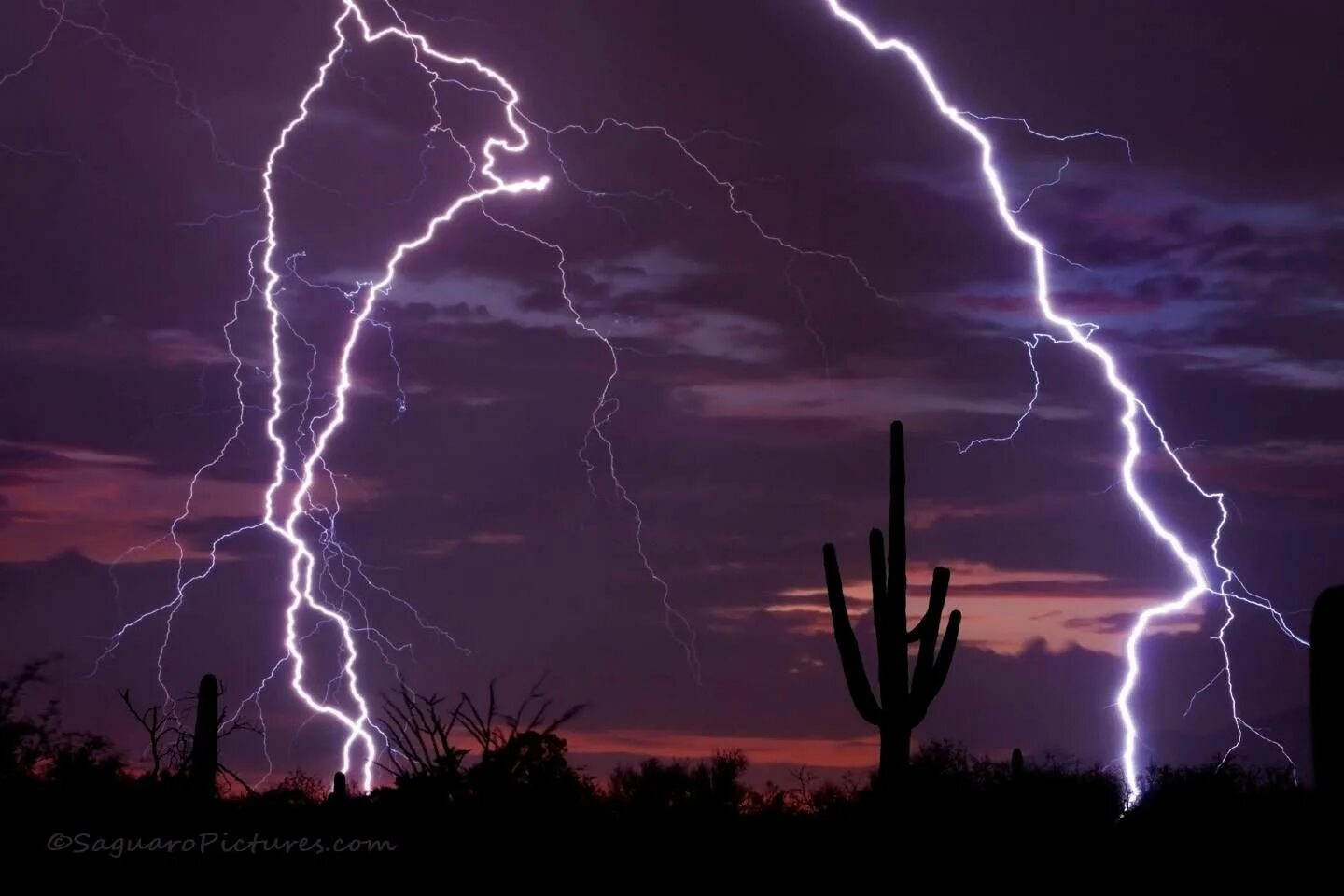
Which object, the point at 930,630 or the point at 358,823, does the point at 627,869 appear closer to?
the point at 358,823

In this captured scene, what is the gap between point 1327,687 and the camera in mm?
14930

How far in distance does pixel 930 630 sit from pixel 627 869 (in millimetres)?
7829

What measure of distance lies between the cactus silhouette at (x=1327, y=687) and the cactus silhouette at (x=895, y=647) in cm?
414

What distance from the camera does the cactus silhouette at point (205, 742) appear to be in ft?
48.1

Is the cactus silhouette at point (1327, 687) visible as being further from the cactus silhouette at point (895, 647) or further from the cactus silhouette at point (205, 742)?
the cactus silhouette at point (205, 742)

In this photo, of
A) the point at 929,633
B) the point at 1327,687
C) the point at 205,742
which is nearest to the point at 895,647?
the point at 929,633

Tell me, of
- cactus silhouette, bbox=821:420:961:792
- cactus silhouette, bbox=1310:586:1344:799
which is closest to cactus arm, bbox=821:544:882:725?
cactus silhouette, bbox=821:420:961:792

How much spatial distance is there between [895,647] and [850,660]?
514 mm

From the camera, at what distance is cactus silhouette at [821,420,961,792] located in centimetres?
1791

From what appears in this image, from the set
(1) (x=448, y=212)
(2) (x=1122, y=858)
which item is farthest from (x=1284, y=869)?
(1) (x=448, y=212)

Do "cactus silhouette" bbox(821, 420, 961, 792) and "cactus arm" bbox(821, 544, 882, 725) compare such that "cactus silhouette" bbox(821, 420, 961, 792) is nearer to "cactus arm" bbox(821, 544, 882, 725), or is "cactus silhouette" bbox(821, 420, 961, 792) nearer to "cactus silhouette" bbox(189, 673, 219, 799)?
"cactus arm" bbox(821, 544, 882, 725)

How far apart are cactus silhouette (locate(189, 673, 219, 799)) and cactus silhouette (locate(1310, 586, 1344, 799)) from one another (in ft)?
32.0

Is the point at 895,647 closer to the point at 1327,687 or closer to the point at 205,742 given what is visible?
the point at 1327,687

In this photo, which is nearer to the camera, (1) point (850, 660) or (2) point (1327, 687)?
(2) point (1327, 687)
